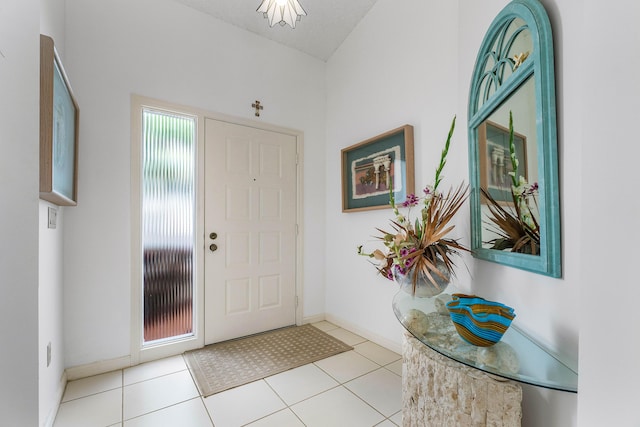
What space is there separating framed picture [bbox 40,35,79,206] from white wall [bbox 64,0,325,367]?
0.22m

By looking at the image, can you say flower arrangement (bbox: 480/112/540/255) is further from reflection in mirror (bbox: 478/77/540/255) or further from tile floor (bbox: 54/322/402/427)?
tile floor (bbox: 54/322/402/427)

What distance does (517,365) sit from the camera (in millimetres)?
795

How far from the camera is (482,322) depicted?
88 cm

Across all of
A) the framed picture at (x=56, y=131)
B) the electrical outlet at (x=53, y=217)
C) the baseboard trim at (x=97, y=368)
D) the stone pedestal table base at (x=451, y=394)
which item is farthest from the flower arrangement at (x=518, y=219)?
the baseboard trim at (x=97, y=368)

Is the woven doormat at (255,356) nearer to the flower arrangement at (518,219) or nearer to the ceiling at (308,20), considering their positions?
the flower arrangement at (518,219)

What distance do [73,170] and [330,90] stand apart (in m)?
2.51

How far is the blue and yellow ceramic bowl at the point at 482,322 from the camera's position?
0.87 meters

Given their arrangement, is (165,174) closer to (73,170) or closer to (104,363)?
(73,170)

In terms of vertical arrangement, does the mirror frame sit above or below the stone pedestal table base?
above

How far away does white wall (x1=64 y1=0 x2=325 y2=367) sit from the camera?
1.97m

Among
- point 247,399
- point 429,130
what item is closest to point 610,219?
point 429,130

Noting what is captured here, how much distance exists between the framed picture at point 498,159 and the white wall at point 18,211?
1600mm

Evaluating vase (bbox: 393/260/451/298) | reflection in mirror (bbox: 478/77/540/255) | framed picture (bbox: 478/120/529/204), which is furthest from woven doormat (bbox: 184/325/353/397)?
framed picture (bbox: 478/120/529/204)

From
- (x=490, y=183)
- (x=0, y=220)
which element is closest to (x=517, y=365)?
(x=490, y=183)
